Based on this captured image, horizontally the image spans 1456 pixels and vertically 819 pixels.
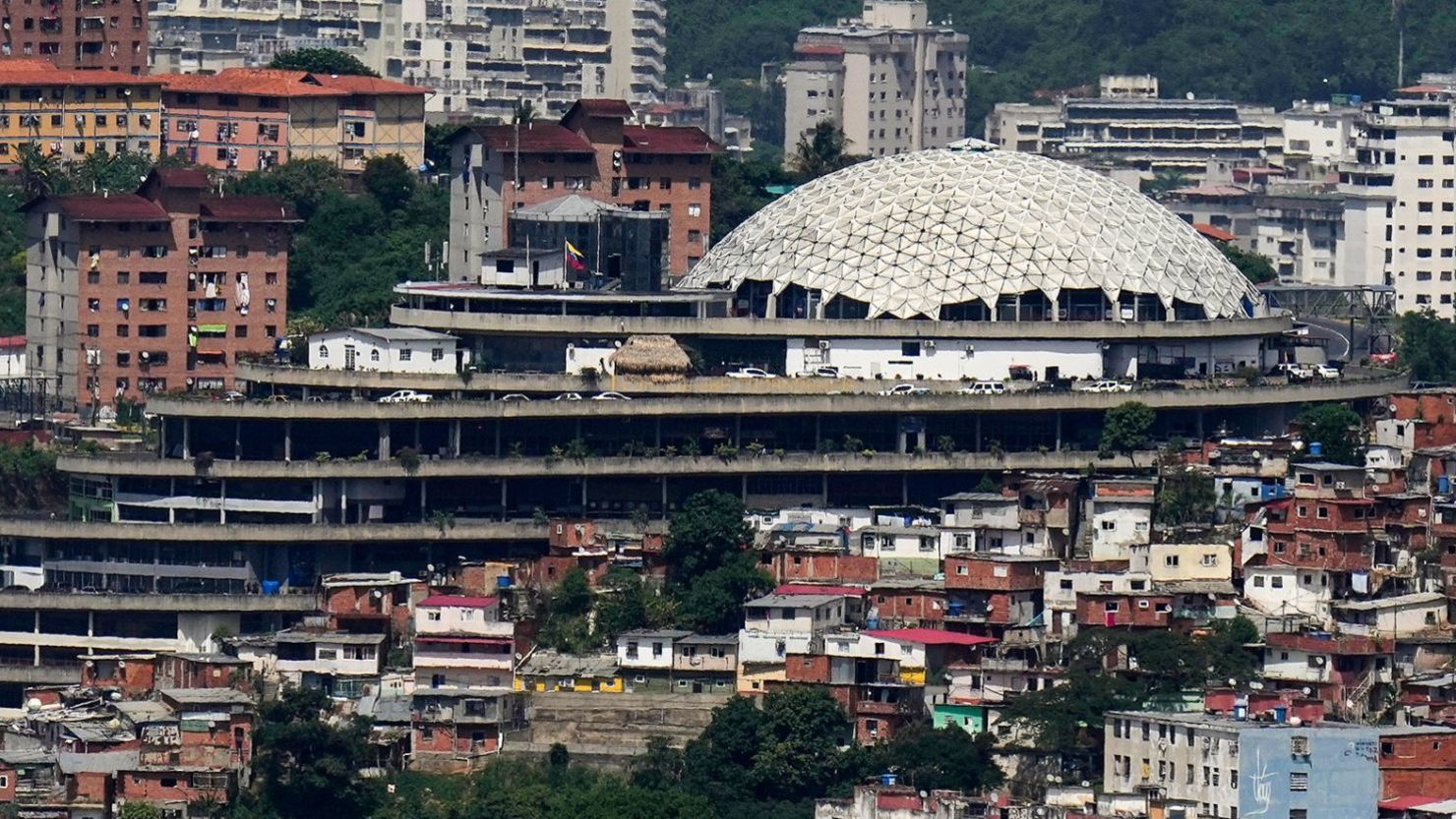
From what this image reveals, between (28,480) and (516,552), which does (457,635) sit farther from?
(28,480)

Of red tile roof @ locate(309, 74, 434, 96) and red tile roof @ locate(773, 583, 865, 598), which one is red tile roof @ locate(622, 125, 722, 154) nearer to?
red tile roof @ locate(309, 74, 434, 96)

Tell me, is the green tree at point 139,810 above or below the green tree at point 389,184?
below

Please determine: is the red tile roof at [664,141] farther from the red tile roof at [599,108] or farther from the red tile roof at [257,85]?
the red tile roof at [257,85]

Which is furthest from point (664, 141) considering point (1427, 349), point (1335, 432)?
point (1335, 432)

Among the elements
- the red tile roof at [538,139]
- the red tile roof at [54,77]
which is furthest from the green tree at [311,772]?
the red tile roof at [54,77]

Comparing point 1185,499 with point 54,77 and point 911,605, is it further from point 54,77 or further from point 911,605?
point 54,77

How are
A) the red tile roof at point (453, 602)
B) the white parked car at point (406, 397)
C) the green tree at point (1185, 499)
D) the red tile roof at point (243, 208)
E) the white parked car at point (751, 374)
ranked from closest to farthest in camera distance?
the red tile roof at point (453, 602)
the green tree at point (1185, 499)
the white parked car at point (406, 397)
the white parked car at point (751, 374)
the red tile roof at point (243, 208)
